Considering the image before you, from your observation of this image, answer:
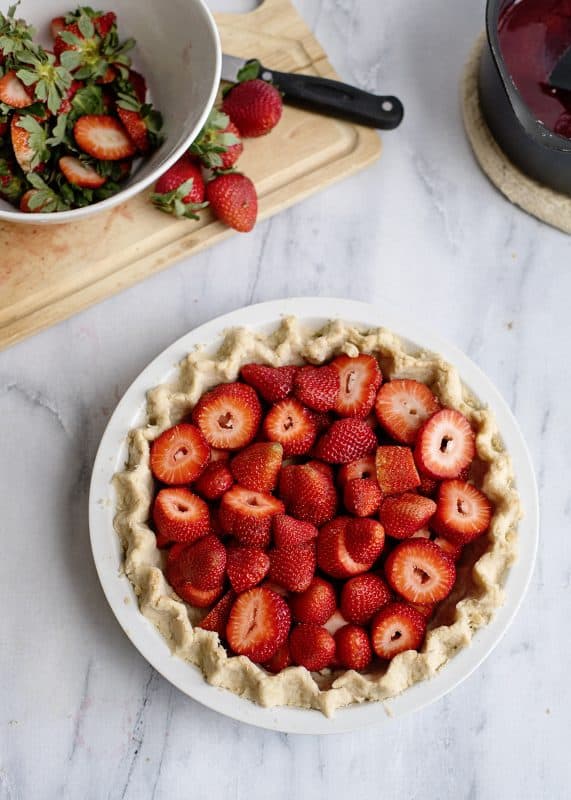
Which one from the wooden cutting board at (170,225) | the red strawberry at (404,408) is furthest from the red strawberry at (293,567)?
the wooden cutting board at (170,225)

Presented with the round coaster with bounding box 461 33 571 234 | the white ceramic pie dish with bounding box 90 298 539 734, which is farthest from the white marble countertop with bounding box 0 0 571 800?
the white ceramic pie dish with bounding box 90 298 539 734

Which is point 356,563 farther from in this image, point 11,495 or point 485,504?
point 11,495

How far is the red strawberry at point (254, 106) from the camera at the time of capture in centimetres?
148

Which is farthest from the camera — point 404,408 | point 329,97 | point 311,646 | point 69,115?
point 329,97

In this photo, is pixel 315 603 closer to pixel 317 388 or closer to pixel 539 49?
pixel 317 388

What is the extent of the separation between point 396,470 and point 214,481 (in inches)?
9.7

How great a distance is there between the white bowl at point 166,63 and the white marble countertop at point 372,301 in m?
0.20

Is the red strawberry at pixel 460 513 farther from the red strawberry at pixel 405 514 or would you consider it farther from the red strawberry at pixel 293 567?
the red strawberry at pixel 293 567

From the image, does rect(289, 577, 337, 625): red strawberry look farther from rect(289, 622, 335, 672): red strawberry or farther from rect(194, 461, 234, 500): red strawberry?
rect(194, 461, 234, 500): red strawberry

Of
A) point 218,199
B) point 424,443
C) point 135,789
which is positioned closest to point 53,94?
point 218,199

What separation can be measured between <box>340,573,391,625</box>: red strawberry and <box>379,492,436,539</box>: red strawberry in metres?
0.07

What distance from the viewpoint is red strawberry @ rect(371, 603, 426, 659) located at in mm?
1248

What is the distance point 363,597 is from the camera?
1.26 meters

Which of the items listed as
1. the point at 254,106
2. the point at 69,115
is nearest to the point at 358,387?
the point at 254,106
